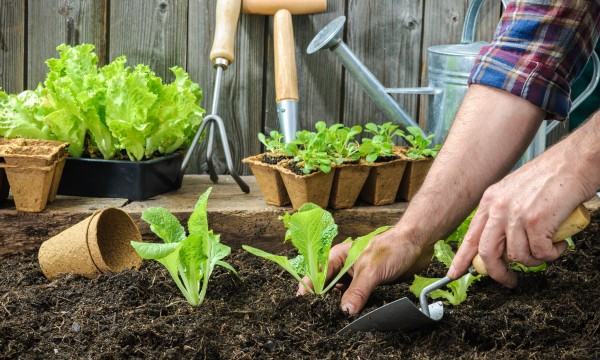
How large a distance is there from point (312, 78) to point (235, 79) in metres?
0.27

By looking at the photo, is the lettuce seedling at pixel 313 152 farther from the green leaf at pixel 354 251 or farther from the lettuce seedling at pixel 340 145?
the green leaf at pixel 354 251

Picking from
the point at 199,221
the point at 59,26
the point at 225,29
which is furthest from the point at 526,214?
the point at 59,26

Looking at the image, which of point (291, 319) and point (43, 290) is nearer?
point (291, 319)

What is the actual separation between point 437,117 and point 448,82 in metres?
0.12

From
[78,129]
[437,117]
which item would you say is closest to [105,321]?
[78,129]

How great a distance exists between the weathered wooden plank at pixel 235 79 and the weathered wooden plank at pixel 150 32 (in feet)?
0.14

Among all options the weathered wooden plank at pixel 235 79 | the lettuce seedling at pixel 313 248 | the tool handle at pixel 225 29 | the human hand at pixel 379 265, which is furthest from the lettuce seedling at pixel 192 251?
the weathered wooden plank at pixel 235 79

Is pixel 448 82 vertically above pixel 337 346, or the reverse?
pixel 448 82

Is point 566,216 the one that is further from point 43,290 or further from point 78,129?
point 78,129

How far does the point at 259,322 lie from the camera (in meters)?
1.68

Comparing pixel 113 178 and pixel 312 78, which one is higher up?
pixel 312 78

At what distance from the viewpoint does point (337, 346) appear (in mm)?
1582

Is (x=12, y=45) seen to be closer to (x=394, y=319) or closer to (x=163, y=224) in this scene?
(x=163, y=224)

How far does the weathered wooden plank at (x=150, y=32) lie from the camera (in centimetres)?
284
